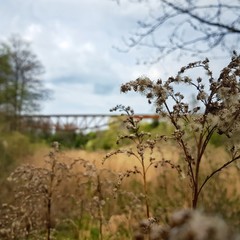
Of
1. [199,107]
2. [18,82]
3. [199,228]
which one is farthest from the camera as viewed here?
[18,82]

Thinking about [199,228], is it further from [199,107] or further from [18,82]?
[18,82]

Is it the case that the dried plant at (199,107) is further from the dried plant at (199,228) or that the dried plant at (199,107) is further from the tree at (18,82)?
the tree at (18,82)

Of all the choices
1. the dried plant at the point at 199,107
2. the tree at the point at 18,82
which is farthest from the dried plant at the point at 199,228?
the tree at the point at 18,82

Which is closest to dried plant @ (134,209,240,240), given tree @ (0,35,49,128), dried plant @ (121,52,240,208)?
dried plant @ (121,52,240,208)

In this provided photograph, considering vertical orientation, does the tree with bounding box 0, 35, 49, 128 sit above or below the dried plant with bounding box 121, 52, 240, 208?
above

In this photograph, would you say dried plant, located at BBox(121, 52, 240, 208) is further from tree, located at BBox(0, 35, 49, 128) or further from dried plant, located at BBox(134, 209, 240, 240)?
tree, located at BBox(0, 35, 49, 128)

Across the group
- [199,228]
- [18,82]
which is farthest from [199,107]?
[18,82]

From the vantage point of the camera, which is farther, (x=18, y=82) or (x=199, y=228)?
(x=18, y=82)

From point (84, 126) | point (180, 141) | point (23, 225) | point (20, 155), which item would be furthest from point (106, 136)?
point (180, 141)

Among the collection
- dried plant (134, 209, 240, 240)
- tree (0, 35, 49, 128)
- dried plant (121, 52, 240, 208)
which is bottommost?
dried plant (134, 209, 240, 240)

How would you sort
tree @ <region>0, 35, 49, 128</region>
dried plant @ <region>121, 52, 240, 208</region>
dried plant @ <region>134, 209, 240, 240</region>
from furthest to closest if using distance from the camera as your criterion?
tree @ <region>0, 35, 49, 128</region>, dried plant @ <region>121, 52, 240, 208</region>, dried plant @ <region>134, 209, 240, 240</region>

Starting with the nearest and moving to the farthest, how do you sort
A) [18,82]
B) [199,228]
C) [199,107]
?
[199,228] → [199,107] → [18,82]

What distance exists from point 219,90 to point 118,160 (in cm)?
785

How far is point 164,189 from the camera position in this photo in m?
6.99
